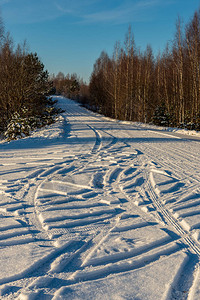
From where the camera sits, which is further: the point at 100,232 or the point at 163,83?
the point at 163,83

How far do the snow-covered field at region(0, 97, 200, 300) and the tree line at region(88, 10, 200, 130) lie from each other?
12.6 m

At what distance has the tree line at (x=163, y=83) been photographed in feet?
55.1

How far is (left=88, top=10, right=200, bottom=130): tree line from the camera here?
55.1ft

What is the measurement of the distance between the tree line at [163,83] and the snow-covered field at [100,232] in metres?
12.6

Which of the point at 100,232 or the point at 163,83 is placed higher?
the point at 163,83

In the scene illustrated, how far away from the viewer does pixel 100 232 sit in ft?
9.07

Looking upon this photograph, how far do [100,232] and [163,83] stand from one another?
26.4m

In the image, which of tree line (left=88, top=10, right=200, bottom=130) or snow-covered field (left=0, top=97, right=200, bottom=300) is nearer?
snow-covered field (left=0, top=97, right=200, bottom=300)

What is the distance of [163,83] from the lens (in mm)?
26797

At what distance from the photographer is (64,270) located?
2104mm

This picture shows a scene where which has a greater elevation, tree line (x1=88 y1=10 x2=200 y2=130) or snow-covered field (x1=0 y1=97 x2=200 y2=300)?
tree line (x1=88 y1=10 x2=200 y2=130)

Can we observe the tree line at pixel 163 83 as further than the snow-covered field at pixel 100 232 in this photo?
Yes

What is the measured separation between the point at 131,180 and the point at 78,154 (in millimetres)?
2766

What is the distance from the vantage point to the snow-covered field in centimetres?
193
